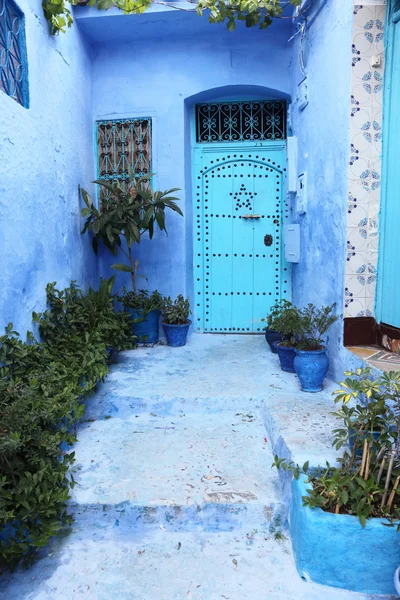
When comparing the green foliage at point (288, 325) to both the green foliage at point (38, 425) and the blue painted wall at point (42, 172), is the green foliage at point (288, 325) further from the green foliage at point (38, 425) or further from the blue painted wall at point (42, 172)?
the blue painted wall at point (42, 172)

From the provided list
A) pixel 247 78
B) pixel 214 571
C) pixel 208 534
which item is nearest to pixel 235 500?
pixel 208 534

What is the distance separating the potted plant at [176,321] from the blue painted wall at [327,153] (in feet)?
4.04

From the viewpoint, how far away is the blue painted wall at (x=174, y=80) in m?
4.66

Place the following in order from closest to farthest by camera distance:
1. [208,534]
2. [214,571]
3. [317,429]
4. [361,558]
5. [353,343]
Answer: [361,558] → [214,571] → [208,534] → [317,429] → [353,343]

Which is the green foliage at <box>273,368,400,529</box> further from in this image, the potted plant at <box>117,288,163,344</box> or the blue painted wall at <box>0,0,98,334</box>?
the potted plant at <box>117,288,163,344</box>

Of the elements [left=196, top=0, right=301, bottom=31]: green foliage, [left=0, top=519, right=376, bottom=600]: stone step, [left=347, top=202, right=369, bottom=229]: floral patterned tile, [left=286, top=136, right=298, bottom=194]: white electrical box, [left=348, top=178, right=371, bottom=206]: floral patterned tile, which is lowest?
[left=0, top=519, right=376, bottom=600]: stone step

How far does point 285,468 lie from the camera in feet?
7.25

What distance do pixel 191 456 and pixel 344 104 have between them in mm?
2567

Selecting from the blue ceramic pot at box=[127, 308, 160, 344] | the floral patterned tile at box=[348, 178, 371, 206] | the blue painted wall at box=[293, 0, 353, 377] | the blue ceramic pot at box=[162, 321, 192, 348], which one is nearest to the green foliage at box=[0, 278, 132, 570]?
the blue ceramic pot at box=[127, 308, 160, 344]

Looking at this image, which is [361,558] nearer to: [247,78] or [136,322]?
[136,322]

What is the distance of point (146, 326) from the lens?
4.68m

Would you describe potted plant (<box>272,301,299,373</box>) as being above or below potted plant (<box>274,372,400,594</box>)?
above

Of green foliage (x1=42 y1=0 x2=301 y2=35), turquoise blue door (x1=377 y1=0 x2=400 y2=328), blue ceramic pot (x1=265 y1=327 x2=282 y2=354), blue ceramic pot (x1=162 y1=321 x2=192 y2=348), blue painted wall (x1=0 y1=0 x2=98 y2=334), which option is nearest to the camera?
turquoise blue door (x1=377 y1=0 x2=400 y2=328)

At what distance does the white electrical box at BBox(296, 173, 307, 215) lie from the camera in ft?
13.4
